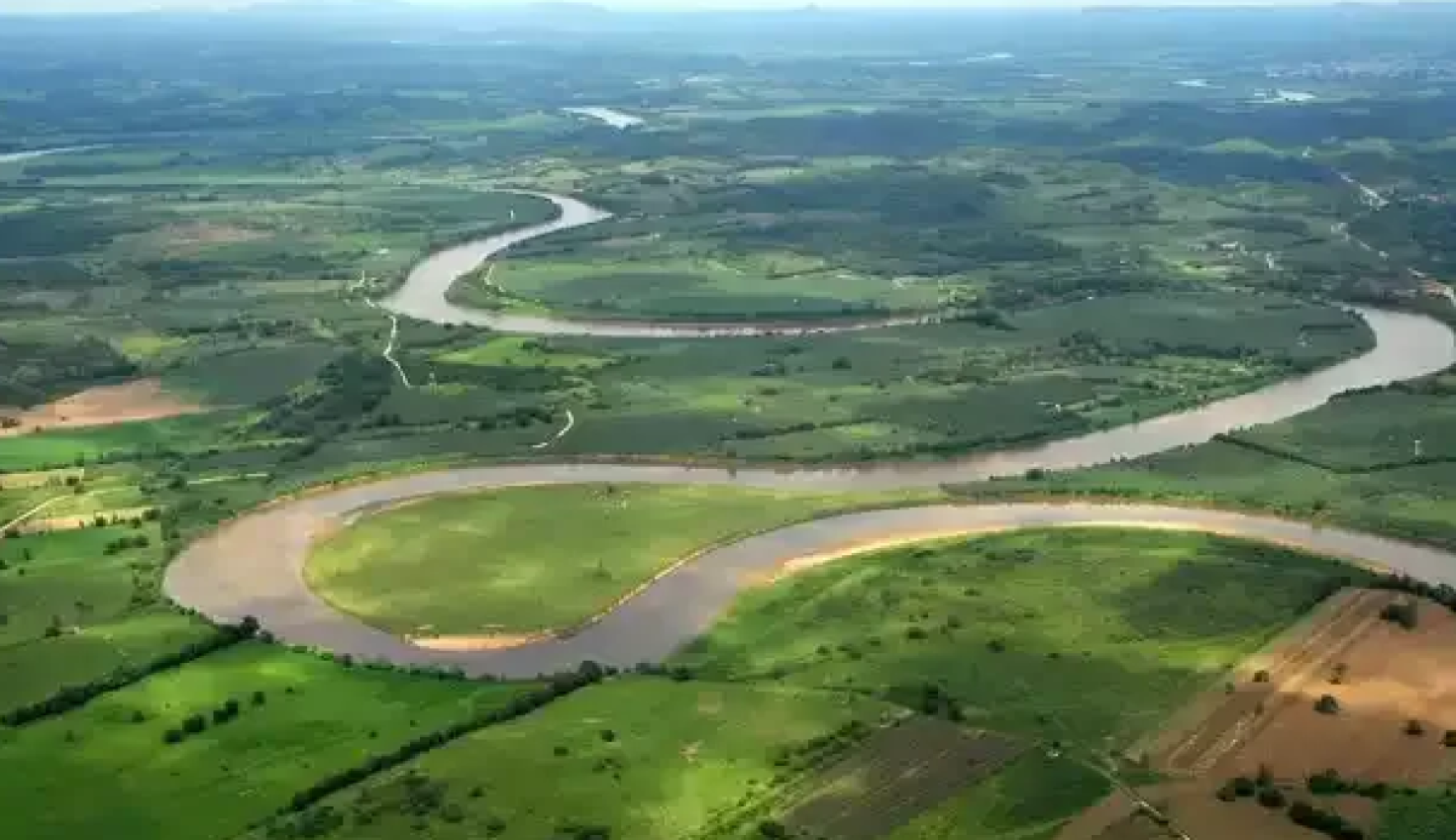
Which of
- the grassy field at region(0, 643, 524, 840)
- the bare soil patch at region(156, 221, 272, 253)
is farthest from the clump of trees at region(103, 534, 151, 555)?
the bare soil patch at region(156, 221, 272, 253)

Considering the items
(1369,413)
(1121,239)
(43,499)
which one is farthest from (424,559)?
(1121,239)

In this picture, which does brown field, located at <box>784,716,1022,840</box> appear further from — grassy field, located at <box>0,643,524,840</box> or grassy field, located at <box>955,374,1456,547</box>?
grassy field, located at <box>955,374,1456,547</box>

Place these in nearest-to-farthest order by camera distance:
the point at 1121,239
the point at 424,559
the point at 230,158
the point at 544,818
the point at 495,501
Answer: the point at 544,818 → the point at 424,559 → the point at 495,501 → the point at 1121,239 → the point at 230,158

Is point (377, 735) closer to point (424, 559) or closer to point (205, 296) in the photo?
point (424, 559)

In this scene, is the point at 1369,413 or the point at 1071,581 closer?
the point at 1071,581

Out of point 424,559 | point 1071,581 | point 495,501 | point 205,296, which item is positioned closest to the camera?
point 1071,581
